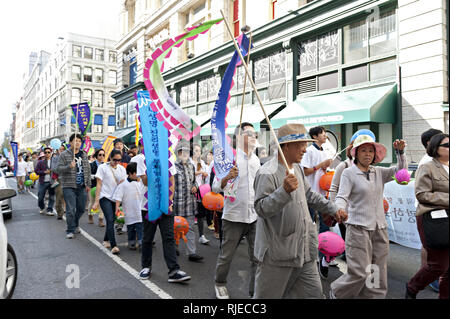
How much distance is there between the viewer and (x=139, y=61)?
24.9m

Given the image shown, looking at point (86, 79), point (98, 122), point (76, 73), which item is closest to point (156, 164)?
point (98, 122)

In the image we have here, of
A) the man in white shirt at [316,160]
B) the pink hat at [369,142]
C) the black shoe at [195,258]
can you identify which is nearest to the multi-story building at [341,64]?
the man in white shirt at [316,160]

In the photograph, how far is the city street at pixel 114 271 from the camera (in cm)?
397

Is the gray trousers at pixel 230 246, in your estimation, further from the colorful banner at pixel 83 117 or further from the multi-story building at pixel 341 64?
the colorful banner at pixel 83 117

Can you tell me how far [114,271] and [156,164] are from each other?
5.80 ft

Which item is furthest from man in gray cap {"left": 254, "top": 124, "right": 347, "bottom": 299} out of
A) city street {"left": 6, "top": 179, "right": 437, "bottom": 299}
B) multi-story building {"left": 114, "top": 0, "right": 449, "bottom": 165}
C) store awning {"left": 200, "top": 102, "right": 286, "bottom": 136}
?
store awning {"left": 200, "top": 102, "right": 286, "bottom": 136}

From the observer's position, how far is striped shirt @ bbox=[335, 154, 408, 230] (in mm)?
3232

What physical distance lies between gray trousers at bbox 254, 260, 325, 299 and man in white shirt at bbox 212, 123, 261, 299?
3.55 feet

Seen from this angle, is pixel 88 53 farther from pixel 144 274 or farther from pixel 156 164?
pixel 144 274

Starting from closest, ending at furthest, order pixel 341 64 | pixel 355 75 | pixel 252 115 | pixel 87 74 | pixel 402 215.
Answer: pixel 402 215
pixel 355 75
pixel 341 64
pixel 252 115
pixel 87 74

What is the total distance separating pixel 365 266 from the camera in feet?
10.3

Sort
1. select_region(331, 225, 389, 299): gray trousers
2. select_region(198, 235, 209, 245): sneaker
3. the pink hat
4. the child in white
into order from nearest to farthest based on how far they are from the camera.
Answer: select_region(331, 225, 389, 299): gray trousers
the pink hat
the child in white
select_region(198, 235, 209, 245): sneaker

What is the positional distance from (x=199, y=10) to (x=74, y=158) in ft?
46.0

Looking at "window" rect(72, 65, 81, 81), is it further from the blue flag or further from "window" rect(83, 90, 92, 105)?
the blue flag
